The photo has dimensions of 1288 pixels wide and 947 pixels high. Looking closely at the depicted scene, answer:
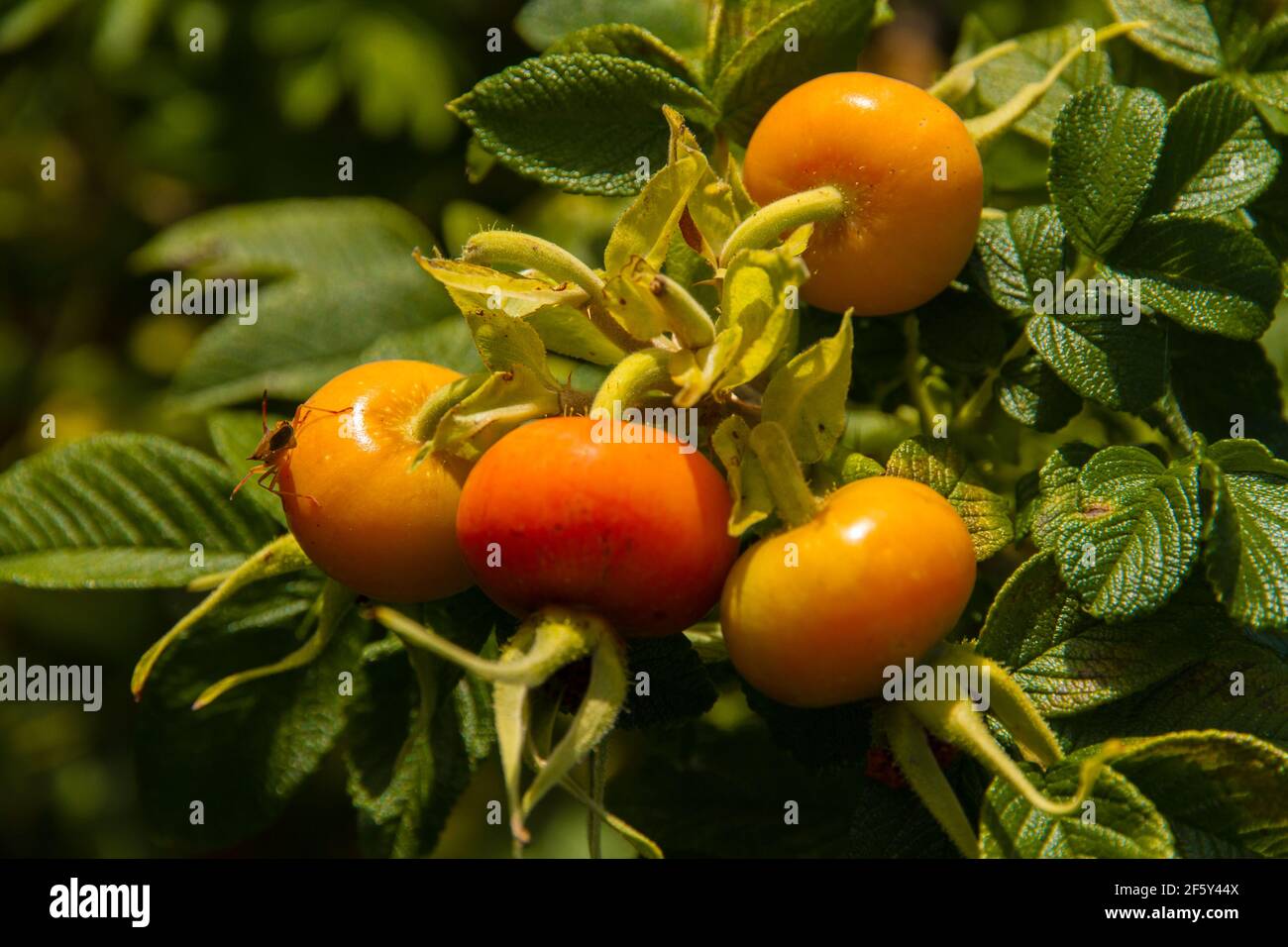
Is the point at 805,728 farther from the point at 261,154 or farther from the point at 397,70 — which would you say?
the point at 261,154

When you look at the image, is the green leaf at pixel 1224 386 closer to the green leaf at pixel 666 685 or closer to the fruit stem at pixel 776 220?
the fruit stem at pixel 776 220

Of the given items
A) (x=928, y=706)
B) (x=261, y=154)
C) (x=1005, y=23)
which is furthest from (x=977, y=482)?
(x=261, y=154)

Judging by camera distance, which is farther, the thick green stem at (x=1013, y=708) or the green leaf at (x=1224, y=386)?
Answer: the green leaf at (x=1224, y=386)

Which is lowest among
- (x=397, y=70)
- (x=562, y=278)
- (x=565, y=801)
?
(x=565, y=801)

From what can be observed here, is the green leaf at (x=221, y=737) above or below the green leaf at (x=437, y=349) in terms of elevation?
below

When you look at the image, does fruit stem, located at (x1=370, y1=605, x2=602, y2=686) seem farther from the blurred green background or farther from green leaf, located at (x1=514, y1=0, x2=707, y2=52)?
the blurred green background

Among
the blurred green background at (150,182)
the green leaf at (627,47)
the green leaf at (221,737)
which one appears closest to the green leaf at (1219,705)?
the green leaf at (627,47)
